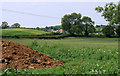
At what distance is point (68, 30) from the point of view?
177 feet

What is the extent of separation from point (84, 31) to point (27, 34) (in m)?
26.9

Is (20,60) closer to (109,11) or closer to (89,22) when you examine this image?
(109,11)

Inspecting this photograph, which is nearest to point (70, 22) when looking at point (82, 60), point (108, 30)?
point (108, 30)

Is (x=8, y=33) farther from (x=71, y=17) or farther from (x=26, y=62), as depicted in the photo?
(x=71, y=17)

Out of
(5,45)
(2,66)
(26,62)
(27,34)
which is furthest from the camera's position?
(27,34)

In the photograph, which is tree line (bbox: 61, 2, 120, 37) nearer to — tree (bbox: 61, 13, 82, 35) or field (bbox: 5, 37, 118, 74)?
tree (bbox: 61, 13, 82, 35)

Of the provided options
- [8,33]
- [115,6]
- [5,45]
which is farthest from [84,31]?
[5,45]

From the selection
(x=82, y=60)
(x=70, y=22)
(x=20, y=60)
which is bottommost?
(x=82, y=60)

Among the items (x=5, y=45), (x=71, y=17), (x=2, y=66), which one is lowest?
(x=2, y=66)

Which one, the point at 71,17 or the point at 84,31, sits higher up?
the point at 71,17

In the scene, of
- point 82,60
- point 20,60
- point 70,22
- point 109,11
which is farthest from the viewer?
point 70,22

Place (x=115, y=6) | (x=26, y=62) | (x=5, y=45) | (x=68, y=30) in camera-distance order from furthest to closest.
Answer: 1. (x=68, y=30)
2. (x=115, y=6)
3. (x=5, y=45)
4. (x=26, y=62)

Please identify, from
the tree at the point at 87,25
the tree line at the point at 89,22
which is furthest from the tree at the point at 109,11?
the tree at the point at 87,25

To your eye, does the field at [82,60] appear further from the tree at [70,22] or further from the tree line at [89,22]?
the tree at [70,22]
